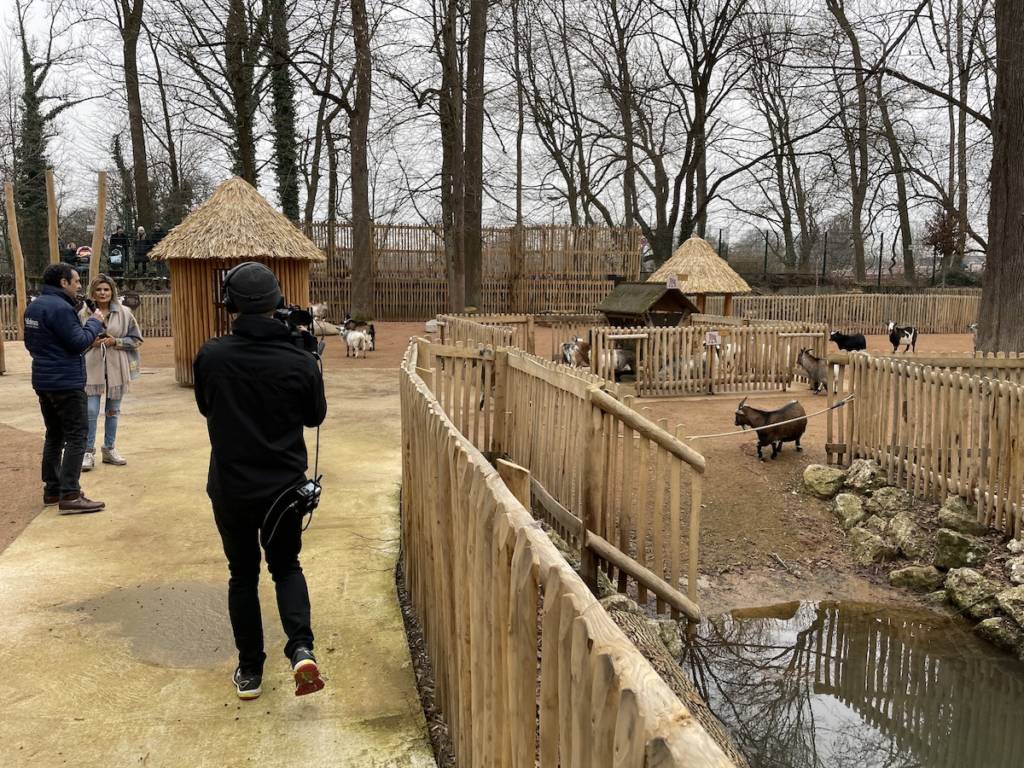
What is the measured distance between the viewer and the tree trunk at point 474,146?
2291 cm

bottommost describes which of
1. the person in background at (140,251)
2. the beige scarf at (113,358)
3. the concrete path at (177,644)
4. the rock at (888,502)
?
the rock at (888,502)

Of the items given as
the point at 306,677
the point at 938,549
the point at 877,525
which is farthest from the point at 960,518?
the point at 306,677

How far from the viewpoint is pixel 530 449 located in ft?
25.5

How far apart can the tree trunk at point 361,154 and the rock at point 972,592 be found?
18750mm

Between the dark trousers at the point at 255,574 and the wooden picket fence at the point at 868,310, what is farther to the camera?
the wooden picket fence at the point at 868,310

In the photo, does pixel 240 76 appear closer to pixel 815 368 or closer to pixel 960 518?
pixel 815 368

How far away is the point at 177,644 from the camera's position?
425cm

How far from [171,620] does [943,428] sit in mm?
7315

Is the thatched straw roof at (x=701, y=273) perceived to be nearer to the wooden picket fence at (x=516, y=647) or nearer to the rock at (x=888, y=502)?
the rock at (x=888, y=502)

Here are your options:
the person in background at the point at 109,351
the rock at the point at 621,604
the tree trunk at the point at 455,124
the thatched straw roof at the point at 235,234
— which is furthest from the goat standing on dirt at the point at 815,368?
the person in background at the point at 109,351

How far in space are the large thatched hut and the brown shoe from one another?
23.6 feet

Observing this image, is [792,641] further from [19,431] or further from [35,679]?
[19,431]

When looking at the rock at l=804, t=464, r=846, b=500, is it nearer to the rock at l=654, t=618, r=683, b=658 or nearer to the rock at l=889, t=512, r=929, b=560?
the rock at l=889, t=512, r=929, b=560

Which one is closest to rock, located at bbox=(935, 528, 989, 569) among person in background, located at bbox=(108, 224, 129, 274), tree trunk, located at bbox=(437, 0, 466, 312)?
tree trunk, located at bbox=(437, 0, 466, 312)
